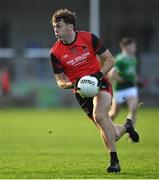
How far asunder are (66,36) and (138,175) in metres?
2.33

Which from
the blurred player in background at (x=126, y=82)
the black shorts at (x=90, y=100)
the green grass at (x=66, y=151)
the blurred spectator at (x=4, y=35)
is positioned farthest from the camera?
the blurred spectator at (x=4, y=35)

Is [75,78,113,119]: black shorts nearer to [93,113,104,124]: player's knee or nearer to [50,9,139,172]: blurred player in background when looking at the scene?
[50,9,139,172]: blurred player in background

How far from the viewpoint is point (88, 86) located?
40.8 ft

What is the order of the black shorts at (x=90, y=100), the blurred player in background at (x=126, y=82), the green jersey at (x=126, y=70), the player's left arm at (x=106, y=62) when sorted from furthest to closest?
the green jersey at (x=126, y=70)
the blurred player in background at (x=126, y=82)
the black shorts at (x=90, y=100)
the player's left arm at (x=106, y=62)

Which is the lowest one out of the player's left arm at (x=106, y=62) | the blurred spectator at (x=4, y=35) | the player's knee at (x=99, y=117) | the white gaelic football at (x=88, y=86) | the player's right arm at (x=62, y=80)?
the blurred spectator at (x=4, y=35)

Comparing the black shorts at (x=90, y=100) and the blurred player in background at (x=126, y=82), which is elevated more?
the black shorts at (x=90, y=100)

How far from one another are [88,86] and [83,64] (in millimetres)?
579

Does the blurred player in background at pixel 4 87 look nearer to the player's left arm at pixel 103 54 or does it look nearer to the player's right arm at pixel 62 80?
the player's right arm at pixel 62 80

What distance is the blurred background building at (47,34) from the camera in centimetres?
4119

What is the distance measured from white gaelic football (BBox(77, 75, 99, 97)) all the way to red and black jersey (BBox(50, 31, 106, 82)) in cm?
36

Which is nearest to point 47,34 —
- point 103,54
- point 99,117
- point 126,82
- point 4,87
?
point 4,87

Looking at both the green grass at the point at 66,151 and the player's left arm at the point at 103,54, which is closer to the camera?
the green grass at the point at 66,151

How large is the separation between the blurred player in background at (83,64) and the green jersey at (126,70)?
7737 mm

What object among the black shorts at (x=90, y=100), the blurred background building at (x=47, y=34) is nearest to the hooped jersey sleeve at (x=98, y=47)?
the black shorts at (x=90, y=100)
